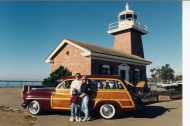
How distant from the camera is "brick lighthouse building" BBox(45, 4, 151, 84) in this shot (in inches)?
459

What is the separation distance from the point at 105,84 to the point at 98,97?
51cm

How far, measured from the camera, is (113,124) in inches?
205

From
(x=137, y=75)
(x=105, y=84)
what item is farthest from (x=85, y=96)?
(x=137, y=75)

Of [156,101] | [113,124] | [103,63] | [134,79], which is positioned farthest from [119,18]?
[113,124]

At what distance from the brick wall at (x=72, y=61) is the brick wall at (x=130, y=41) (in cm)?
709

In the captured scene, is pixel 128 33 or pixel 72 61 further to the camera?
pixel 128 33

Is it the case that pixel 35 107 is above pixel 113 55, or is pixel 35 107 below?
below

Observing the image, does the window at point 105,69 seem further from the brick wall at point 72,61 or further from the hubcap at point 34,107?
the hubcap at point 34,107

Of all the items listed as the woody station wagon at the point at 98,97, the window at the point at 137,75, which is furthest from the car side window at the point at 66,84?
the window at the point at 137,75

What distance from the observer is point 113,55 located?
12.5m

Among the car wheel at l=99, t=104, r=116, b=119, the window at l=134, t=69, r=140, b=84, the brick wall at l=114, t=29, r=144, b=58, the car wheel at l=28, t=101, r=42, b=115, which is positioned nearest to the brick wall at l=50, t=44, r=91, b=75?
the car wheel at l=28, t=101, r=42, b=115

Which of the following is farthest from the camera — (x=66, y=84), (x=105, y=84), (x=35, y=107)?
(x=35, y=107)

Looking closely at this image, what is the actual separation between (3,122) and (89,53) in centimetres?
694

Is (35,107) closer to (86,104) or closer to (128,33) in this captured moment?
(86,104)
